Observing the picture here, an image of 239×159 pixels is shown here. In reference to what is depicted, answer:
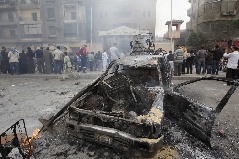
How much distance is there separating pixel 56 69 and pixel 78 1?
27035 millimetres

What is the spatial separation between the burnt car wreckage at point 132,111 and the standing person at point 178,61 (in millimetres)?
5982

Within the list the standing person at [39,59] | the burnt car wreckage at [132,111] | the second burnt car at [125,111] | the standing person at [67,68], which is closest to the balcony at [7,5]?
the standing person at [39,59]

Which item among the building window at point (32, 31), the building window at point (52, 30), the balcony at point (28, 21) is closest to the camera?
the building window at point (52, 30)

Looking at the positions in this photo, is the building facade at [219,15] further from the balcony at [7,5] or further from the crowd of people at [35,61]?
the balcony at [7,5]

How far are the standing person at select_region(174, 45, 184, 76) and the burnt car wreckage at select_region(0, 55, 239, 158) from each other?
19.6 feet

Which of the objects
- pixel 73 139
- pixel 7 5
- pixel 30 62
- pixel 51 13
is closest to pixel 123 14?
pixel 51 13

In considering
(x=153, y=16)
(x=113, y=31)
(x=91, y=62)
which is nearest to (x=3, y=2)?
(x=153, y=16)

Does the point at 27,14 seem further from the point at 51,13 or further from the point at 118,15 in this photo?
the point at 118,15

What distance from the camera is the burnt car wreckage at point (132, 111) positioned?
371 centimetres

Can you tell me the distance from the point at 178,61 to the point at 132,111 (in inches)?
318

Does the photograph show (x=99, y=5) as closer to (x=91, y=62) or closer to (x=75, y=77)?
(x=91, y=62)

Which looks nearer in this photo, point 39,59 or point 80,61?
point 39,59

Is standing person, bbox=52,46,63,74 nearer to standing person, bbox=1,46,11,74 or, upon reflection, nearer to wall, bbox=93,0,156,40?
standing person, bbox=1,46,11,74

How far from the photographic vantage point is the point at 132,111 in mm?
5078
